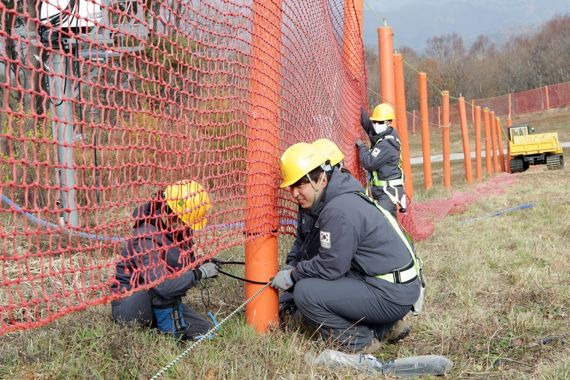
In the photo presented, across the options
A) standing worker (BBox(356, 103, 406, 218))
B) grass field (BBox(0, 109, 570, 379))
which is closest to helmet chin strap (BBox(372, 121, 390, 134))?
standing worker (BBox(356, 103, 406, 218))

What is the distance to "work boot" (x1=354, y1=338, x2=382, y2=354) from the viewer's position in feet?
12.0

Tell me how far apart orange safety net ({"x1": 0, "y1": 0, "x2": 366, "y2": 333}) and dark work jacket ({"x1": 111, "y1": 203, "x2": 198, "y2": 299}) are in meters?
0.07

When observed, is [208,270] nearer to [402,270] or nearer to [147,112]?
[402,270]

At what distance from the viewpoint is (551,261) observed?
5.29 metres

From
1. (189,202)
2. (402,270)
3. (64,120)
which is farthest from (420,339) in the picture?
(64,120)

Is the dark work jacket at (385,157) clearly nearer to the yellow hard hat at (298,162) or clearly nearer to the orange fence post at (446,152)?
the yellow hard hat at (298,162)

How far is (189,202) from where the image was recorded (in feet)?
10.7

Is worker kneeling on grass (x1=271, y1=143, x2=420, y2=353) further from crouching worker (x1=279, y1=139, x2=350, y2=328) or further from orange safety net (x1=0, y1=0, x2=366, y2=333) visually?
orange safety net (x1=0, y1=0, x2=366, y2=333)

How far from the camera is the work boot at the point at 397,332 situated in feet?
12.7

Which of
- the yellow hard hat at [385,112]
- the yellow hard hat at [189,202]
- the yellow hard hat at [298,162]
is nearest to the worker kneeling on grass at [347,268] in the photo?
the yellow hard hat at [298,162]

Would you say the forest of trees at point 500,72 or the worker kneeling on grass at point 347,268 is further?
the forest of trees at point 500,72

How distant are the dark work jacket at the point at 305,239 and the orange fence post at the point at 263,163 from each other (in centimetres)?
20

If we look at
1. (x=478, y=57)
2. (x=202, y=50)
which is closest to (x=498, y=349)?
(x=202, y=50)

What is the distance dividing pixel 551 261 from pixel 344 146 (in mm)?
2364
